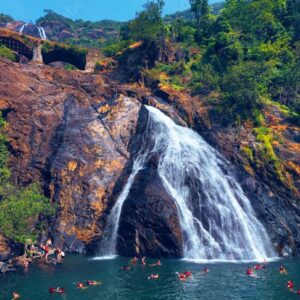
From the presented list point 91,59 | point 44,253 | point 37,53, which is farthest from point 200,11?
point 44,253

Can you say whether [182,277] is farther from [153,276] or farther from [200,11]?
[200,11]

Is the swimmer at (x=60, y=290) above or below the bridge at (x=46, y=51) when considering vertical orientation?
below

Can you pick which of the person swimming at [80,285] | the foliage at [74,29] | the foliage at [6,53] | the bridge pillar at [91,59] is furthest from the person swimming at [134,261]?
the foliage at [74,29]

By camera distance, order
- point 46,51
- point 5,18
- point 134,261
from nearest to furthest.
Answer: point 134,261 → point 46,51 → point 5,18

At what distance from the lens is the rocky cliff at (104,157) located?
138 feet

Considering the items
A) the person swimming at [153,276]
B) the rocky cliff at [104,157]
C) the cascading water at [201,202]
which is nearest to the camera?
the person swimming at [153,276]

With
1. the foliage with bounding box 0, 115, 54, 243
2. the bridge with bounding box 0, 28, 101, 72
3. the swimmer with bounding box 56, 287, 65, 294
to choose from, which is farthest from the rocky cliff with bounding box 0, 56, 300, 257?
the bridge with bounding box 0, 28, 101, 72

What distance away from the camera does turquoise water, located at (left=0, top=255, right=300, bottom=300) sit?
29.6 meters

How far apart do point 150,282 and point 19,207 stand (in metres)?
14.0

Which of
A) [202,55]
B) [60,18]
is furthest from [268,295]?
[60,18]

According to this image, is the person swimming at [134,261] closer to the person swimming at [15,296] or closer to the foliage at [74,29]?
the person swimming at [15,296]

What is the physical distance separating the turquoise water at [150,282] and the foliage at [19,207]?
4.09 m

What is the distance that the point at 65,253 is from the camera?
4112 centimetres

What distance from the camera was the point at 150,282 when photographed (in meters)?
32.5
